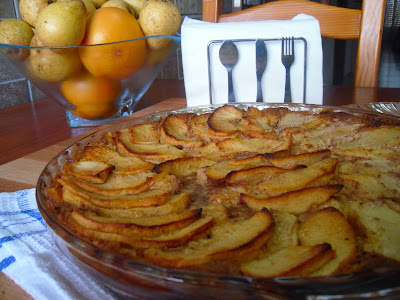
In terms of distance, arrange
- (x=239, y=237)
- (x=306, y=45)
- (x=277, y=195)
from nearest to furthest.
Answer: (x=239, y=237) < (x=277, y=195) < (x=306, y=45)

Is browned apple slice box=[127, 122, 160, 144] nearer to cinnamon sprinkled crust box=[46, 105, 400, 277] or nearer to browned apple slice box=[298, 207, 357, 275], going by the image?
cinnamon sprinkled crust box=[46, 105, 400, 277]

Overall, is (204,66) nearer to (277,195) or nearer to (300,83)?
(300,83)

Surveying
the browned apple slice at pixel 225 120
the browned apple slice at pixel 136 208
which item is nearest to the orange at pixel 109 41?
the browned apple slice at pixel 225 120

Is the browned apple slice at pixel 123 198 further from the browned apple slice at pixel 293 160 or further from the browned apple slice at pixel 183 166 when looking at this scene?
the browned apple slice at pixel 293 160

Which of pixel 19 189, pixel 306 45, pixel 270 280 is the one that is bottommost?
pixel 19 189

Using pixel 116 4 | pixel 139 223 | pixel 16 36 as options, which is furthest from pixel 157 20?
pixel 139 223

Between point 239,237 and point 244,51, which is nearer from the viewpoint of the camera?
point 239,237

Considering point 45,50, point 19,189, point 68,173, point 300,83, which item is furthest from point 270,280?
point 300,83
